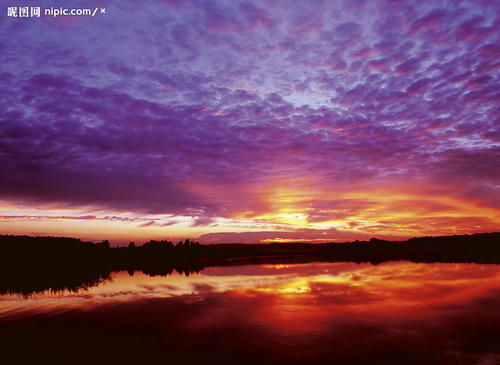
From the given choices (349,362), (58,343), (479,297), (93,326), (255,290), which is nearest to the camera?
(349,362)

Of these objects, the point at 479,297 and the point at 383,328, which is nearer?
the point at 383,328

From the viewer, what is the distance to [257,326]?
17.4 m

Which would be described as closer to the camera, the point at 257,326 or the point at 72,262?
the point at 257,326

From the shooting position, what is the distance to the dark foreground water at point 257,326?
13.3 m

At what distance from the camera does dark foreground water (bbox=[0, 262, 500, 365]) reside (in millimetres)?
13273

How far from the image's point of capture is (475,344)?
14.3 m

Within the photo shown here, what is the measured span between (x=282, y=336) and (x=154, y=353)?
5.39m

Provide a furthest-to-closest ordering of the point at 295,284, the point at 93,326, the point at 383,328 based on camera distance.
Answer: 1. the point at 295,284
2. the point at 93,326
3. the point at 383,328

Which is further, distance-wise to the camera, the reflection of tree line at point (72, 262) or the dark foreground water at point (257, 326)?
the reflection of tree line at point (72, 262)

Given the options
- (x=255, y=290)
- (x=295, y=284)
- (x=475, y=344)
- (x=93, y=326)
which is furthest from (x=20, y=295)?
(x=475, y=344)

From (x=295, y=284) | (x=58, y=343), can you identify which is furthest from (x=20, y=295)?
(x=295, y=284)

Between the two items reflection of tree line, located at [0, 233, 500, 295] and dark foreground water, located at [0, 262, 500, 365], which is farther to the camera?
reflection of tree line, located at [0, 233, 500, 295]

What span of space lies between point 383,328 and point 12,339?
1670 centimetres

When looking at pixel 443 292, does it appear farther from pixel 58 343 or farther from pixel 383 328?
pixel 58 343
